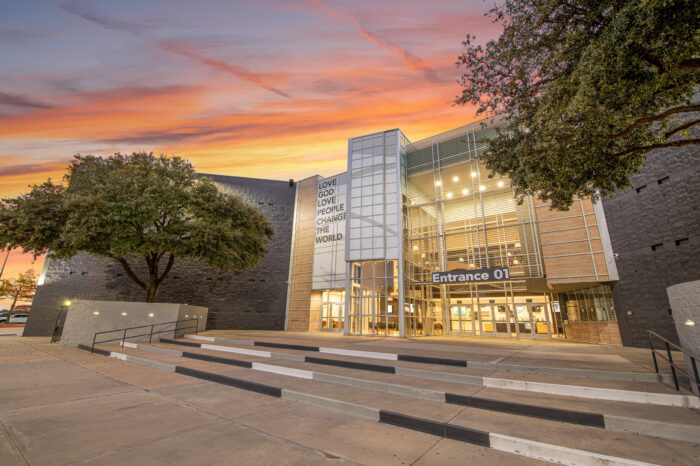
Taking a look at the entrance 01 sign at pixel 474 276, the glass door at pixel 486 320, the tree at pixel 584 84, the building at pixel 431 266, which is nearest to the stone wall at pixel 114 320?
the building at pixel 431 266

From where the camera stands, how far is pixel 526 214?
790 inches

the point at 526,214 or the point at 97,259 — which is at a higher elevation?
the point at 526,214

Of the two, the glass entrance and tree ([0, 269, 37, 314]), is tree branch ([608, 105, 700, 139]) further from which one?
tree ([0, 269, 37, 314])

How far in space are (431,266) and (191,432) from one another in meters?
19.9

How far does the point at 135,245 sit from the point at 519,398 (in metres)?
19.2

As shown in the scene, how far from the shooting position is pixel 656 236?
13930 mm

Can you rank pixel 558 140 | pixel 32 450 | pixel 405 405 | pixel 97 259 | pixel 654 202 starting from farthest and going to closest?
1. pixel 97 259
2. pixel 654 202
3. pixel 558 140
4. pixel 405 405
5. pixel 32 450

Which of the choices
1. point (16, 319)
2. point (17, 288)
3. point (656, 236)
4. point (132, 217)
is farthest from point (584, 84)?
point (17, 288)

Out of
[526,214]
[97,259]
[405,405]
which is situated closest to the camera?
[405,405]

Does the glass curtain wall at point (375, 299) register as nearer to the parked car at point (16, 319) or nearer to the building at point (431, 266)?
the building at point (431, 266)

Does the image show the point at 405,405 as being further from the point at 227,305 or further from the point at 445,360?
the point at 227,305

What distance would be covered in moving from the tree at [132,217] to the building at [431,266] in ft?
26.5

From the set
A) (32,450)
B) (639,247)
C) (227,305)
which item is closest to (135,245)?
(227,305)

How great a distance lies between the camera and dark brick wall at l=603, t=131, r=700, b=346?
1273 cm
